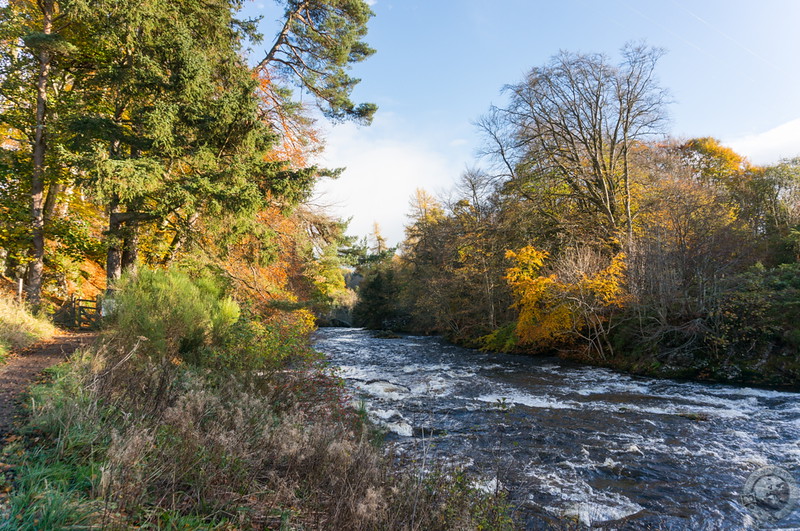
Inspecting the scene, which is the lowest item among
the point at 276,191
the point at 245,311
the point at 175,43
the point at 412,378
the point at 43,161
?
the point at 412,378

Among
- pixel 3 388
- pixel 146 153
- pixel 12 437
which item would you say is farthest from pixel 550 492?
pixel 146 153

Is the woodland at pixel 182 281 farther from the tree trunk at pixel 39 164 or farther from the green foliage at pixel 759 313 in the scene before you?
the green foliage at pixel 759 313

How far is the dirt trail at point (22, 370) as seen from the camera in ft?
13.0

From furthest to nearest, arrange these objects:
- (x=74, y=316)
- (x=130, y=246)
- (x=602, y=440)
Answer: (x=74, y=316) → (x=130, y=246) → (x=602, y=440)

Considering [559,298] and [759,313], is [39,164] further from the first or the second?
[759,313]

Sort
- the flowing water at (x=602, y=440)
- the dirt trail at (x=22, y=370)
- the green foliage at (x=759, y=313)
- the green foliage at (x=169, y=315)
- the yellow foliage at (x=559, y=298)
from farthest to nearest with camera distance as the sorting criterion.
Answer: the yellow foliage at (x=559, y=298), the green foliage at (x=759, y=313), the green foliage at (x=169, y=315), the flowing water at (x=602, y=440), the dirt trail at (x=22, y=370)

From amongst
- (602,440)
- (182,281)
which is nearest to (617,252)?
(602,440)

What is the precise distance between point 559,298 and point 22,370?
14457 mm

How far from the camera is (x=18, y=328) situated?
28.8 ft

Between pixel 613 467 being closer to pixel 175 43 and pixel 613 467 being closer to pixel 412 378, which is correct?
pixel 412 378

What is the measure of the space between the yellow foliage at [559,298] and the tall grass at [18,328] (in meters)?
14.7

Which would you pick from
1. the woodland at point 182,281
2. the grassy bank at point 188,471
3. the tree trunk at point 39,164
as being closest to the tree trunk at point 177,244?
the woodland at point 182,281

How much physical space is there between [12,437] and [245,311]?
7.44 meters

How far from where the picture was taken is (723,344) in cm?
1066
